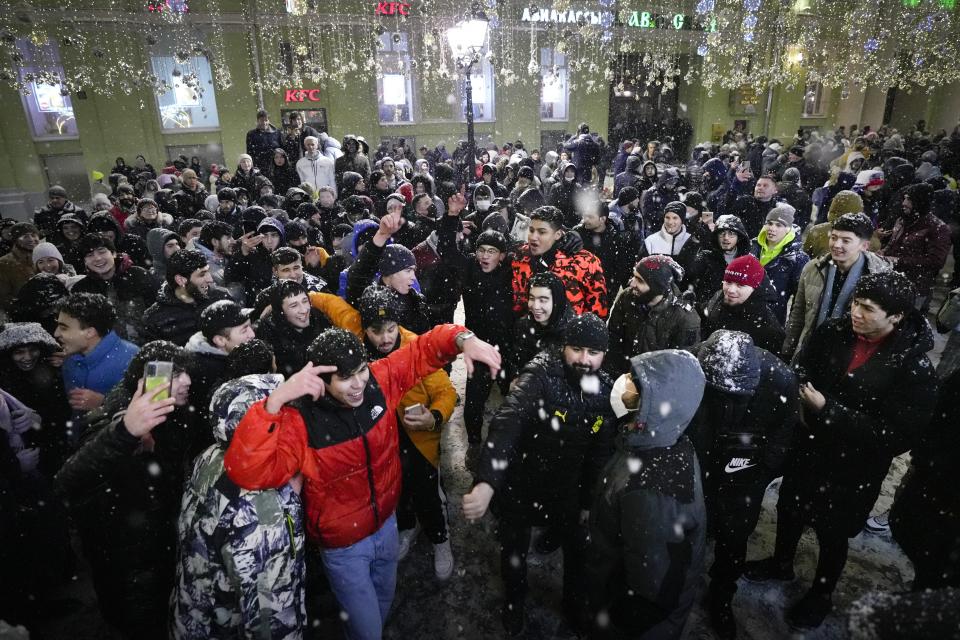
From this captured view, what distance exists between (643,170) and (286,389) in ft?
33.1

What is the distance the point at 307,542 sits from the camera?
2.74 metres

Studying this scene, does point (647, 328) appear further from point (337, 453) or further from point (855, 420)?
point (337, 453)

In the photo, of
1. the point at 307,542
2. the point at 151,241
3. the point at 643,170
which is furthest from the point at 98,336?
the point at 643,170

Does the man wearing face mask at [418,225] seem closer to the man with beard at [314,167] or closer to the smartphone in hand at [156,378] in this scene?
the smartphone in hand at [156,378]

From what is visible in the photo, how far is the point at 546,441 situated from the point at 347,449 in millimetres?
1061

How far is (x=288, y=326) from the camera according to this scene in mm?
3613

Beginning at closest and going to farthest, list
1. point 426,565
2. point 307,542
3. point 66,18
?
point 307,542 → point 426,565 → point 66,18

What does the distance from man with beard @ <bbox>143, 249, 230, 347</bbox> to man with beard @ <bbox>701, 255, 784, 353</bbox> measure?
3992 millimetres

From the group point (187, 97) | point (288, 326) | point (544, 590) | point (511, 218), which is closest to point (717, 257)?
point (511, 218)

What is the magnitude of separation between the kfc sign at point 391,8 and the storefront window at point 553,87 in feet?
20.1

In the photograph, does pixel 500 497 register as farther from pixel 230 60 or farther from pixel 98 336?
pixel 230 60

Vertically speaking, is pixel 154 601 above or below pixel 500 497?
below

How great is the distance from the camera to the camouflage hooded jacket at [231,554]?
2.04 metres

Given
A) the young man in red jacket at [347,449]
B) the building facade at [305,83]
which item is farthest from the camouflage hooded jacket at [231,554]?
the building facade at [305,83]
